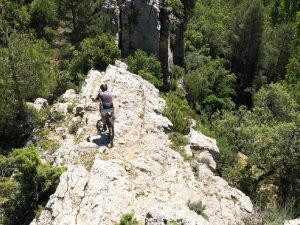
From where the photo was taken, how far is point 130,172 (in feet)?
66.0

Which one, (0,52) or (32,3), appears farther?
(32,3)

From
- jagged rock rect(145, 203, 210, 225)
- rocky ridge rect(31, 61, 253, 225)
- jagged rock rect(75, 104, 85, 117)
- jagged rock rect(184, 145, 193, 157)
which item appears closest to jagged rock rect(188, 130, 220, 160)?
rocky ridge rect(31, 61, 253, 225)

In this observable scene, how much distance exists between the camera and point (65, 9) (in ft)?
165

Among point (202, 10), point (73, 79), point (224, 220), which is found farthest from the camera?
point (202, 10)

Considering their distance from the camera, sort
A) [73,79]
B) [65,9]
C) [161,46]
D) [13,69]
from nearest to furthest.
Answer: [13,69] → [73,79] → [161,46] → [65,9]

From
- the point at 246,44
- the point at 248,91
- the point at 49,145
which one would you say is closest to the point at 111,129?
the point at 49,145

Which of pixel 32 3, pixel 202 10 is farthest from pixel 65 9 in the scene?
pixel 202 10

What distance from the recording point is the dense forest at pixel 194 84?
2186 centimetres

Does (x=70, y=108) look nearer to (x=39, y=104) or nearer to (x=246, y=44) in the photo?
(x=39, y=104)

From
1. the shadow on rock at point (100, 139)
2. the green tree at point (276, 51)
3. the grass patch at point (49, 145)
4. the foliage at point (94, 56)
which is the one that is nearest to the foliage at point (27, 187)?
the shadow on rock at point (100, 139)

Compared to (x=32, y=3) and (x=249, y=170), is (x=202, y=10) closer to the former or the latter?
(x=32, y=3)

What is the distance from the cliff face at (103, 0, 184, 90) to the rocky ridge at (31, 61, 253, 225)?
12.6m

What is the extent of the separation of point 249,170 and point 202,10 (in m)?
37.8

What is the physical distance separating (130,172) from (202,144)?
7.02 meters
